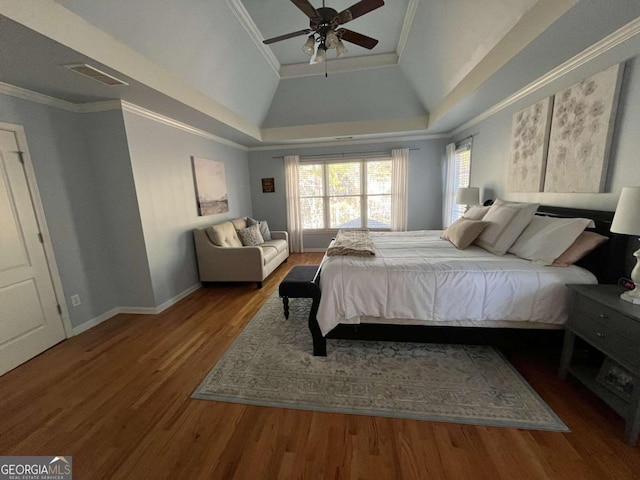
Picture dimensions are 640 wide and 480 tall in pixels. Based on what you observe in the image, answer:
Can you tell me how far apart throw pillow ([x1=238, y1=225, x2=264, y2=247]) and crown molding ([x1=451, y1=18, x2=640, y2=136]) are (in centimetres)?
396

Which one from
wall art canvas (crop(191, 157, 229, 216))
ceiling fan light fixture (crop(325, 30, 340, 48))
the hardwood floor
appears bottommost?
the hardwood floor

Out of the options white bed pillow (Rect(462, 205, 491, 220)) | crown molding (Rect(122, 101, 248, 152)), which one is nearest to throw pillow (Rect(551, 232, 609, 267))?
white bed pillow (Rect(462, 205, 491, 220))

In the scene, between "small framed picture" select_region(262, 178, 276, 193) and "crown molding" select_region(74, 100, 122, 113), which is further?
"small framed picture" select_region(262, 178, 276, 193)

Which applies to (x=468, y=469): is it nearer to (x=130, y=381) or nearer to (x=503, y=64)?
(x=130, y=381)

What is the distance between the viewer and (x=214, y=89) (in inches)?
129

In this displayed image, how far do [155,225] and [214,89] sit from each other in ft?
6.24

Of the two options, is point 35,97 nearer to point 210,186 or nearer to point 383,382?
point 210,186

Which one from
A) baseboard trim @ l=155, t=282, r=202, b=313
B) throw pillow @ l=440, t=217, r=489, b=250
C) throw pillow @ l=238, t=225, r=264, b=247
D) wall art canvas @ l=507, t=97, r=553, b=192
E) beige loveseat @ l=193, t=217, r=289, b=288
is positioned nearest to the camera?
wall art canvas @ l=507, t=97, r=553, b=192

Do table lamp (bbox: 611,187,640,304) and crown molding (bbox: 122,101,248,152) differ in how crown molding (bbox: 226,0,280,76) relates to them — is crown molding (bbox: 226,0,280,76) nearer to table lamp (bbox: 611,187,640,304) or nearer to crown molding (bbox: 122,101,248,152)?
crown molding (bbox: 122,101,248,152)

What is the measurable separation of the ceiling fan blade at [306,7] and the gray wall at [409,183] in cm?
341

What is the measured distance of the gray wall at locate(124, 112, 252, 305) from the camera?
2.93m

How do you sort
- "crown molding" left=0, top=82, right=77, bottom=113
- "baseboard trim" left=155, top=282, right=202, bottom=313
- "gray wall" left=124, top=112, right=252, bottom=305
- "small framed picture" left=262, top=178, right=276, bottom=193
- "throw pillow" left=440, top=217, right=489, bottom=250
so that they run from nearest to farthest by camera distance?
1. "crown molding" left=0, top=82, right=77, bottom=113
2. "throw pillow" left=440, top=217, right=489, bottom=250
3. "gray wall" left=124, top=112, right=252, bottom=305
4. "baseboard trim" left=155, top=282, right=202, bottom=313
5. "small framed picture" left=262, top=178, right=276, bottom=193

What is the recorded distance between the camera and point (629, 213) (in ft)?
4.61

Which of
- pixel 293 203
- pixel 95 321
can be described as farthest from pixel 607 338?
pixel 293 203
